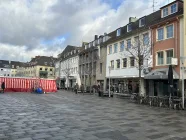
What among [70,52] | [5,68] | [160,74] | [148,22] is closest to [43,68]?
[70,52]

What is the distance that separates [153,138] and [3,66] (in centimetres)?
14952

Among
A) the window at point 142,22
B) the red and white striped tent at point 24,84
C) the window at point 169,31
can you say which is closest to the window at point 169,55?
the window at point 169,31

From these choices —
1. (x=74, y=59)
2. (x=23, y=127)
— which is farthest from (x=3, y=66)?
(x=23, y=127)

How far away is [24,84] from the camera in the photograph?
44938 mm

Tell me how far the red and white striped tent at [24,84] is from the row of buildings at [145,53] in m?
9.46

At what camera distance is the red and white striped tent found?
143 ft

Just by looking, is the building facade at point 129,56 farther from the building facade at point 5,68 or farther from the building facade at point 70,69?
the building facade at point 5,68

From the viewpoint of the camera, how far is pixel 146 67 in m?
31.9

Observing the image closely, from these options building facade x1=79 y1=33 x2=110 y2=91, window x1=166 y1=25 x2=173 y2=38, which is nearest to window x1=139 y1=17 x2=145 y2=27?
window x1=166 y1=25 x2=173 y2=38

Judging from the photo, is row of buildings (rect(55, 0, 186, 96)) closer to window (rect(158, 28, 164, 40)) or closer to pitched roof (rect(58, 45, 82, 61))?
window (rect(158, 28, 164, 40))

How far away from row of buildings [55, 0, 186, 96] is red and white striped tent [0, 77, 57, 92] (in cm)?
946

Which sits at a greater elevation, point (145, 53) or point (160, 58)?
point (145, 53)

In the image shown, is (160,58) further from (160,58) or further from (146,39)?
(146,39)

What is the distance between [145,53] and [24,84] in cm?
2421
